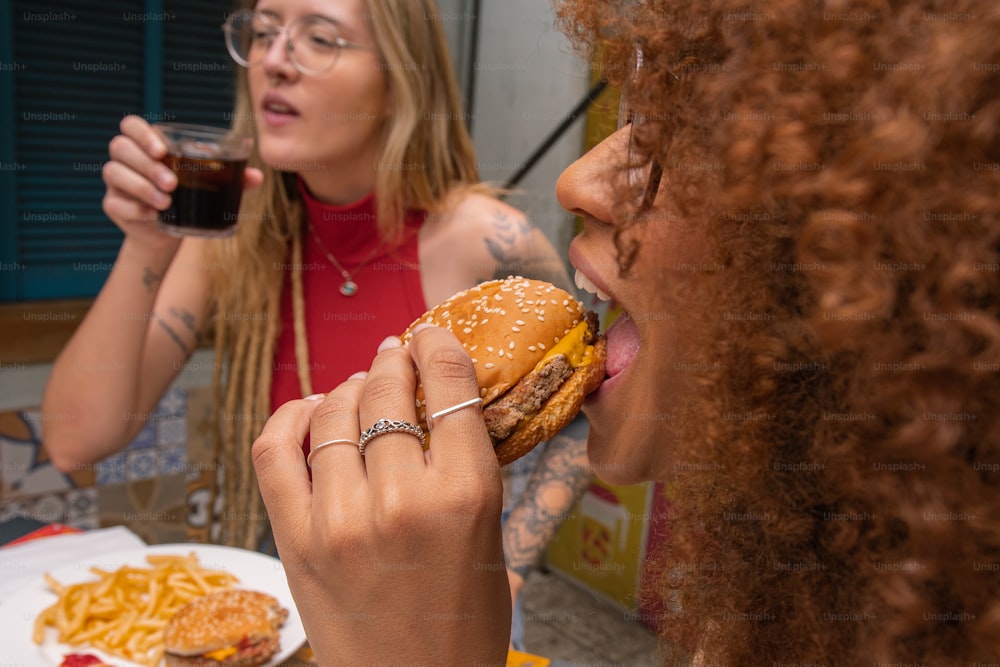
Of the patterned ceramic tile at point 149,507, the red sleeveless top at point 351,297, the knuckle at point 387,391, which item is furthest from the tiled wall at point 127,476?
the knuckle at point 387,391

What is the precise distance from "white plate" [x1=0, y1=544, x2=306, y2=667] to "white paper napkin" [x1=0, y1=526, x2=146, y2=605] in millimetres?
54

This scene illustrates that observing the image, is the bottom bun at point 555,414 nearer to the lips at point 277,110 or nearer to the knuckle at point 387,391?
the knuckle at point 387,391

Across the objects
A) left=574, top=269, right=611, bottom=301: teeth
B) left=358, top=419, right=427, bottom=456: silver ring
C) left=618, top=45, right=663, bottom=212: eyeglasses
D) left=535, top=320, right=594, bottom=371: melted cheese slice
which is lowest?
left=358, top=419, right=427, bottom=456: silver ring

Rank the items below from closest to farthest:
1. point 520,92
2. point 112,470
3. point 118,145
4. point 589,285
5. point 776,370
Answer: point 776,370 < point 589,285 < point 118,145 < point 112,470 < point 520,92

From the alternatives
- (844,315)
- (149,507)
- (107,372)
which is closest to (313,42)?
(107,372)

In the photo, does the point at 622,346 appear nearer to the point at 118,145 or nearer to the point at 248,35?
the point at 118,145

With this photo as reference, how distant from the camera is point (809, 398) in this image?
2.64ft

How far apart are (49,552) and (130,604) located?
0.39m

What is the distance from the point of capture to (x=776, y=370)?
801mm

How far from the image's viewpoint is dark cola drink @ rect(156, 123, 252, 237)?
7.00 feet

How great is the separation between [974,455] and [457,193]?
7.15 ft

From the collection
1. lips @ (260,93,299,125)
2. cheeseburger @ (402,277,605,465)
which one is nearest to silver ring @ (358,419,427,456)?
cheeseburger @ (402,277,605,465)

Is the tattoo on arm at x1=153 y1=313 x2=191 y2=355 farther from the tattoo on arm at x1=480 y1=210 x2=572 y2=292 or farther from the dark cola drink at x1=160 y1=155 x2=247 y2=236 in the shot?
the tattoo on arm at x1=480 y1=210 x2=572 y2=292

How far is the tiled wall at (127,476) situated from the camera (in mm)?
3588
